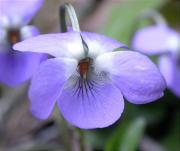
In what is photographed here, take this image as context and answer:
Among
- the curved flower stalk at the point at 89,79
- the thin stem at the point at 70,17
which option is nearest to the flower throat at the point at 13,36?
the thin stem at the point at 70,17

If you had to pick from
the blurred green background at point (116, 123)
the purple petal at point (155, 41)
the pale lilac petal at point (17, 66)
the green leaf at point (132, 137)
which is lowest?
the blurred green background at point (116, 123)

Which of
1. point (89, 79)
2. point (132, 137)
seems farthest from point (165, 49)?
point (89, 79)

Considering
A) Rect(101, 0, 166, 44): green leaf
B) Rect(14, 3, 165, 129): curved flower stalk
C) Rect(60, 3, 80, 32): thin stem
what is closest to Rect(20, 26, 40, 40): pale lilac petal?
Rect(60, 3, 80, 32): thin stem

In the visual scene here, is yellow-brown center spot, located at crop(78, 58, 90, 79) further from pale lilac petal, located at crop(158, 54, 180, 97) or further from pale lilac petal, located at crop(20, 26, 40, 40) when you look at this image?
pale lilac petal, located at crop(158, 54, 180, 97)

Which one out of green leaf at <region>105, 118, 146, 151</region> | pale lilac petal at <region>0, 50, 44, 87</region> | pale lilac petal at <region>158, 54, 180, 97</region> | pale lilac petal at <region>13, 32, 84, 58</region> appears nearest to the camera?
pale lilac petal at <region>13, 32, 84, 58</region>

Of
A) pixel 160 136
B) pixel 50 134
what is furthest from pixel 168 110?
pixel 50 134

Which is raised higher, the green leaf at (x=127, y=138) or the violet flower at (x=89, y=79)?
the violet flower at (x=89, y=79)

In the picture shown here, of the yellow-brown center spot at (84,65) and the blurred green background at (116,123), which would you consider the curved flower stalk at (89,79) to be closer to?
the yellow-brown center spot at (84,65)
